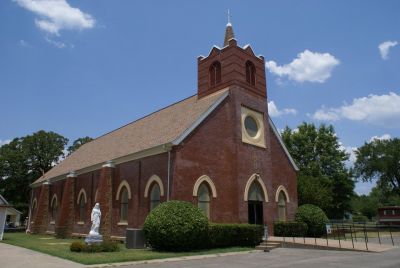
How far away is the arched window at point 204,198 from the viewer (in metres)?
24.2

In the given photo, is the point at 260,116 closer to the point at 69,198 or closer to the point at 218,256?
the point at 218,256

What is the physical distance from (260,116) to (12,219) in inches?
2364

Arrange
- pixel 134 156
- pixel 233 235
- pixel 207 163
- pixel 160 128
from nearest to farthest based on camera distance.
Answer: pixel 233 235 → pixel 207 163 → pixel 134 156 → pixel 160 128

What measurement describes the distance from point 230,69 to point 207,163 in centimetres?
771

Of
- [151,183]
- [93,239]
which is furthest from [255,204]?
[93,239]

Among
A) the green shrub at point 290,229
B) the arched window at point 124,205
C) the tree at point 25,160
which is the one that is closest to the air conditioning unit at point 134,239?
the arched window at point 124,205

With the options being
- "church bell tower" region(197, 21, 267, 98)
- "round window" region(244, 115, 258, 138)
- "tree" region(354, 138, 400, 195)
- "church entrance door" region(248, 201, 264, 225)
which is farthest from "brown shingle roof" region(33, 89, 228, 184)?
"tree" region(354, 138, 400, 195)

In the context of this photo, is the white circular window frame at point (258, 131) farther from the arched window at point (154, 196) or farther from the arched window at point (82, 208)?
the arched window at point (82, 208)

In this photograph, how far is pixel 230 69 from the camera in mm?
28203

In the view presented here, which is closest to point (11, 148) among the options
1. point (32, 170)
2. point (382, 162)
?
point (32, 170)

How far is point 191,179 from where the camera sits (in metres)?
23.6

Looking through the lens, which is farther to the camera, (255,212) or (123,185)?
(123,185)

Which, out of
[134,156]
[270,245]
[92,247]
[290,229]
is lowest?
[270,245]

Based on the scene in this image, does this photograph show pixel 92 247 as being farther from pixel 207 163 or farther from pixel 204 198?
pixel 207 163
